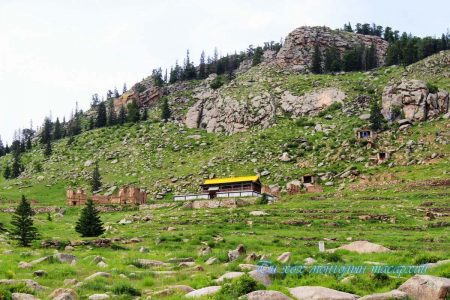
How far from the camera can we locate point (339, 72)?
149875mm

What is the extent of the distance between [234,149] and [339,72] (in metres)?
60.1

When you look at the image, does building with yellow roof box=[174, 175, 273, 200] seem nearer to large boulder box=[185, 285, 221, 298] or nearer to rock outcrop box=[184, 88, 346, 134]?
rock outcrop box=[184, 88, 346, 134]

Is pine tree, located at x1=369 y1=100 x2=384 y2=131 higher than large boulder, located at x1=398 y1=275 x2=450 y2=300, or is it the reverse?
pine tree, located at x1=369 y1=100 x2=384 y2=131

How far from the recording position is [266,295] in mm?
14859

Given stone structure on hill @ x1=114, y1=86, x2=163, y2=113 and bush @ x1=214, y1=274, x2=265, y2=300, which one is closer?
bush @ x1=214, y1=274, x2=265, y2=300

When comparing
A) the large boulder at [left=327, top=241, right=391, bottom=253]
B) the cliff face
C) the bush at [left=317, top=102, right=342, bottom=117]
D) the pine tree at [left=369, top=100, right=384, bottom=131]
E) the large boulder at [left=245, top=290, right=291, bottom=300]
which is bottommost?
the large boulder at [left=327, top=241, right=391, bottom=253]

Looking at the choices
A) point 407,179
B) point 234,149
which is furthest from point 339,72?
point 407,179

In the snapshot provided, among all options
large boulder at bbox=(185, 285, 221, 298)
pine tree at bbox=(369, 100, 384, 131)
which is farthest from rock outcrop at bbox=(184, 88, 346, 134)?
large boulder at bbox=(185, 285, 221, 298)

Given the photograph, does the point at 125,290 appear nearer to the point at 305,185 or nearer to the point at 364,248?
the point at 364,248

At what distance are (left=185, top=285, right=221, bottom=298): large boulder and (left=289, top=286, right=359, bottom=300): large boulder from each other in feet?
8.01

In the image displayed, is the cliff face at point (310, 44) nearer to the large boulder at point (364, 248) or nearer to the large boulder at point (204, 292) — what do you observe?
the large boulder at point (364, 248)

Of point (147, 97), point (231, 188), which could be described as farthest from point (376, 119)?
point (147, 97)

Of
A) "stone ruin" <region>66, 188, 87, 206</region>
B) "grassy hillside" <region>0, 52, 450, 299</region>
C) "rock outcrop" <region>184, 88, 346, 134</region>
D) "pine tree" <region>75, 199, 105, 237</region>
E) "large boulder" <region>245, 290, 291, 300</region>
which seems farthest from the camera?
"rock outcrop" <region>184, 88, 346, 134</region>

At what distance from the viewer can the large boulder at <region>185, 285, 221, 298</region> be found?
15662 mm
